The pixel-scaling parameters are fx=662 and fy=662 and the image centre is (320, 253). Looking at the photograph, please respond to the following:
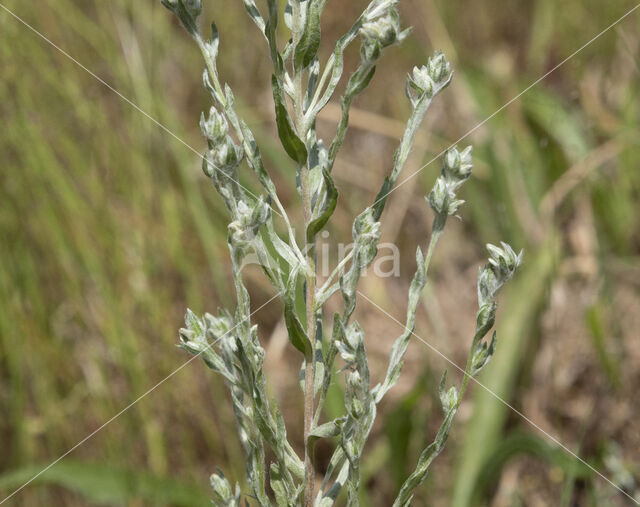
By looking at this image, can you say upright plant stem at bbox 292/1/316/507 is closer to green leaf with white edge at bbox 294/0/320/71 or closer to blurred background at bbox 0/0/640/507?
green leaf with white edge at bbox 294/0/320/71

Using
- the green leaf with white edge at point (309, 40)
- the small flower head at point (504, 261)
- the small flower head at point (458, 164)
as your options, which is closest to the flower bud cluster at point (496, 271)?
the small flower head at point (504, 261)

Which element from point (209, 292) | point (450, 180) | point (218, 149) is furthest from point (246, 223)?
point (209, 292)

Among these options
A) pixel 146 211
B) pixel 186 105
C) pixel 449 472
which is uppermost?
pixel 186 105

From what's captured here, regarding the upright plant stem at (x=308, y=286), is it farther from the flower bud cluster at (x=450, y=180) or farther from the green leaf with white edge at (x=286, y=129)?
the flower bud cluster at (x=450, y=180)

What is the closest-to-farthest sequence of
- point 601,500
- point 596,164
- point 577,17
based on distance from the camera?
point 601,500 → point 596,164 → point 577,17

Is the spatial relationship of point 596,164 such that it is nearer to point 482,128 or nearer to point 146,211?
point 482,128

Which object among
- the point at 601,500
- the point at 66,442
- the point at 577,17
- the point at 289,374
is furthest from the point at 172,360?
the point at 577,17

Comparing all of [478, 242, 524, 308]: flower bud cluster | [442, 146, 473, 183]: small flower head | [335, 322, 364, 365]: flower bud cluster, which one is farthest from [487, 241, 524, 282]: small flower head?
[335, 322, 364, 365]: flower bud cluster
